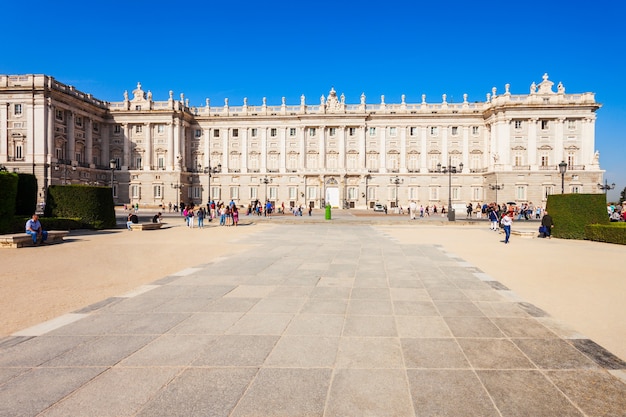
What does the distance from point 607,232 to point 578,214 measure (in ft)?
5.91

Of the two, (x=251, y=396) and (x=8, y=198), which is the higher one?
(x=8, y=198)

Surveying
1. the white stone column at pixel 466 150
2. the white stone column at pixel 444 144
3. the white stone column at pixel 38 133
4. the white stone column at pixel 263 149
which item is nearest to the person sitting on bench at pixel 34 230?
the white stone column at pixel 38 133

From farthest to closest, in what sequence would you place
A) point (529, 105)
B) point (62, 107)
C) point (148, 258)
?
point (529, 105)
point (62, 107)
point (148, 258)

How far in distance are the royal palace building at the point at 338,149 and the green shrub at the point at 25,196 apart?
1273 inches

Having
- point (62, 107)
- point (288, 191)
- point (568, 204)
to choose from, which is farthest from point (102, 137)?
point (568, 204)

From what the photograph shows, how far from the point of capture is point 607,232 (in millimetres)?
18125

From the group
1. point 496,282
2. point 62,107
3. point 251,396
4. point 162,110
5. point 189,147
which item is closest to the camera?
point 251,396

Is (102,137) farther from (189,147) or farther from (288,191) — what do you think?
(288,191)

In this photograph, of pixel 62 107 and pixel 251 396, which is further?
pixel 62 107

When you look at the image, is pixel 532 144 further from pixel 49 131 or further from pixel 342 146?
pixel 49 131

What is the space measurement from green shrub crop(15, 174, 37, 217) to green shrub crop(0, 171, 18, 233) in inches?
146

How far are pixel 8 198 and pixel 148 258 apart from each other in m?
10.2

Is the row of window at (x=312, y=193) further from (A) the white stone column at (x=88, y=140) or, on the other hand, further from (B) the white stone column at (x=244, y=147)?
(A) the white stone column at (x=88, y=140)

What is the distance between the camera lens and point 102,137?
58.2m
